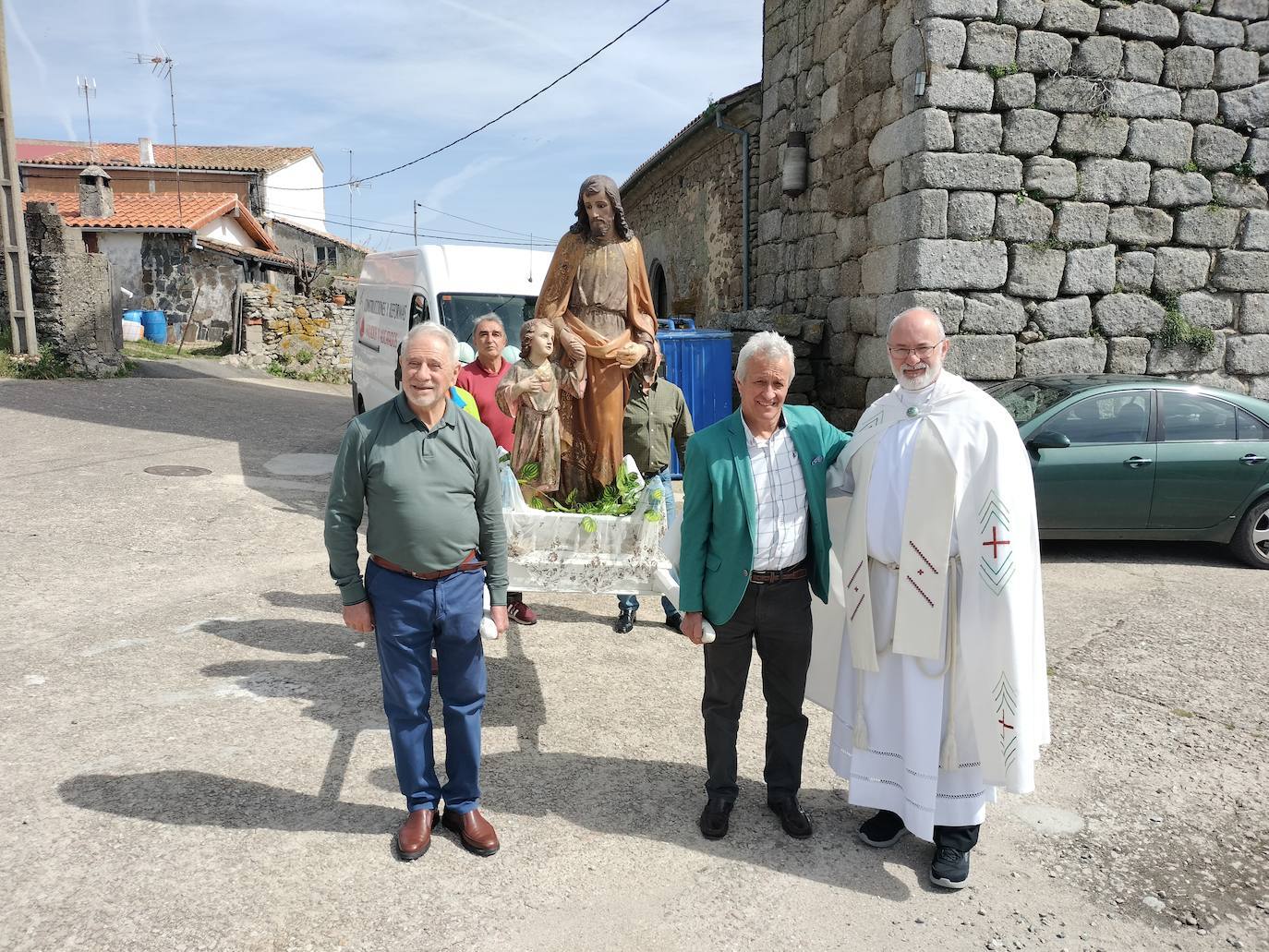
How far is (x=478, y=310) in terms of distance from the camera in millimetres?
9672

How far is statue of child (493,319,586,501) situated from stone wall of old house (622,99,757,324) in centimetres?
875

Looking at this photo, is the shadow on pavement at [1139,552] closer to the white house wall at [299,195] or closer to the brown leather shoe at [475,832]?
the brown leather shoe at [475,832]

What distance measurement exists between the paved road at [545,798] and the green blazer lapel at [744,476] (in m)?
1.19

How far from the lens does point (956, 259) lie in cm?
846

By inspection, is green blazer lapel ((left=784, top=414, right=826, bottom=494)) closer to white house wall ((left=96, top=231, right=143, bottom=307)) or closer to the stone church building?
the stone church building

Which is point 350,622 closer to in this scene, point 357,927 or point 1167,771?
point 357,927

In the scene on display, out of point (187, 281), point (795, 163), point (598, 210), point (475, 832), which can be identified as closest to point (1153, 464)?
point (598, 210)

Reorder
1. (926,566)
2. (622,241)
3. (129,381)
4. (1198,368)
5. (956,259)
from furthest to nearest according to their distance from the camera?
(129,381), (1198,368), (956,259), (622,241), (926,566)

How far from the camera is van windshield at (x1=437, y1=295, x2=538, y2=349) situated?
376 inches

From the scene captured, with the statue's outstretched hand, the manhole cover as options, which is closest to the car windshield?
the statue's outstretched hand

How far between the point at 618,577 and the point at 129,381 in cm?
1455

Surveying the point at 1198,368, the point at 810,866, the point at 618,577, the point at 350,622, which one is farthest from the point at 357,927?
the point at 1198,368

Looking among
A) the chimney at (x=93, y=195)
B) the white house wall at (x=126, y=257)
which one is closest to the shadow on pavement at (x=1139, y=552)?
the white house wall at (x=126, y=257)

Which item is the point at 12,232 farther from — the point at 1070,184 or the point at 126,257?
the point at 1070,184
